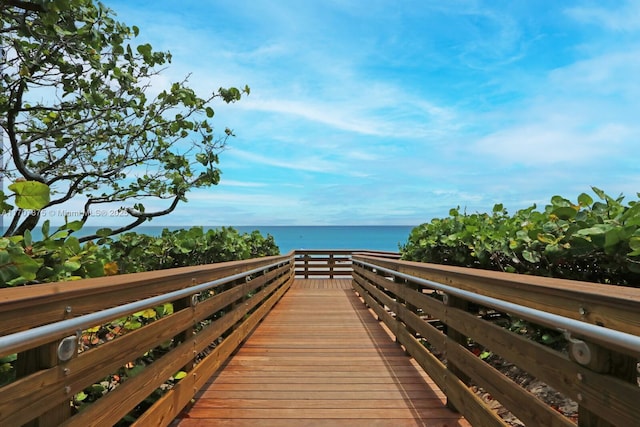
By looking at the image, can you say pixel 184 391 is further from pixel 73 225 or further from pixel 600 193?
pixel 600 193

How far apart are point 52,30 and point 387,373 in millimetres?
3682

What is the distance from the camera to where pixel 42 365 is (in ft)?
4.03

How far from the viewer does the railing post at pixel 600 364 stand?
1.15m

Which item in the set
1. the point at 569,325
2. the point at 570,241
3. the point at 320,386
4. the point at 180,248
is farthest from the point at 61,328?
the point at 180,248

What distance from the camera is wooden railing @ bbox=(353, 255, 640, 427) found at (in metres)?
1.11

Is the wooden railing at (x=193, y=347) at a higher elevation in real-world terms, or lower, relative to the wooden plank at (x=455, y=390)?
higher

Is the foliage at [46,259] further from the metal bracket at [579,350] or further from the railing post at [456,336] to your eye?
the railing post at [456,336]

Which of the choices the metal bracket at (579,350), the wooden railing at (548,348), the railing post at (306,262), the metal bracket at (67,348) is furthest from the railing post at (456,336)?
the railing post at (306,262)

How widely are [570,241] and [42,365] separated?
103 inches

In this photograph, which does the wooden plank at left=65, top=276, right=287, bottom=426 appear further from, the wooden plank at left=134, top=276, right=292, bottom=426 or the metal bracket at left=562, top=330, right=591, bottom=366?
the metal bracket at left=562, top=330, right=591, bottom=366

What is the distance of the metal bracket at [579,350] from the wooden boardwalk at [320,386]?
1.31 metres

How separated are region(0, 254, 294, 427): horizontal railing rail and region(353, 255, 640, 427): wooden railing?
5.10 ft

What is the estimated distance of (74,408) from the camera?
1772 mm

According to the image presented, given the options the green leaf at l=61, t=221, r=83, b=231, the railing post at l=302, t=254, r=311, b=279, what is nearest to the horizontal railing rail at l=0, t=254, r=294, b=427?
the green leaf at l=61, t=221, r=83, b=231
